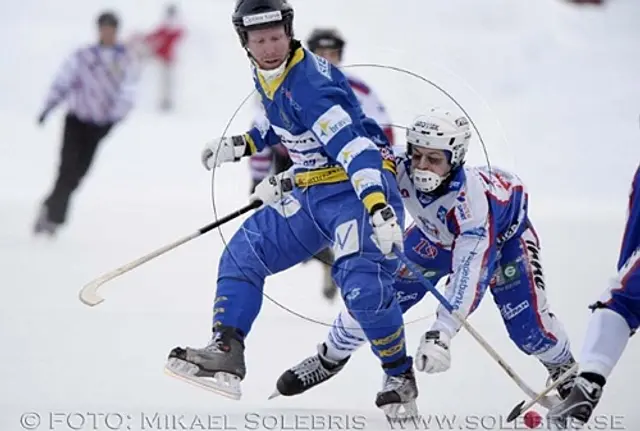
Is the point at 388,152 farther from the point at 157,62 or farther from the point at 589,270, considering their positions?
the point at 157,62

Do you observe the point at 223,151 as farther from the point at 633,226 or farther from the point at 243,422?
the point at 633,226

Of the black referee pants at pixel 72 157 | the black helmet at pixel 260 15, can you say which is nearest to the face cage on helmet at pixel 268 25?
the black helmet at pixel 260 15

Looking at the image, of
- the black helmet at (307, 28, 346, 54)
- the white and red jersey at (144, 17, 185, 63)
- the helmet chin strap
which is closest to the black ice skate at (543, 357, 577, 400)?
the helmet chin strap

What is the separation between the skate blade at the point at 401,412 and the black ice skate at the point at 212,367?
1.92ft

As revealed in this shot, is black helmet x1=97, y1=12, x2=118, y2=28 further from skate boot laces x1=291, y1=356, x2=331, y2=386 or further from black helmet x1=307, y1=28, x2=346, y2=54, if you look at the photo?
skate boot laces x1=291, y1=356, x2=331, y2=386

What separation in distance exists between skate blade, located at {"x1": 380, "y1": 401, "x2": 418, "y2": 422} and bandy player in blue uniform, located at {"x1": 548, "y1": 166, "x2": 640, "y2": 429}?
0.65m

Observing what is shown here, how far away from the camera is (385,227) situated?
477cm

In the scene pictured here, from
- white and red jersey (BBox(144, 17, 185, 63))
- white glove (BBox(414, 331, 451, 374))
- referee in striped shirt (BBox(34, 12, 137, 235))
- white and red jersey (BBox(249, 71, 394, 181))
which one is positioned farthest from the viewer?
white and red jersey (BBox(144, 17, 185, 63))

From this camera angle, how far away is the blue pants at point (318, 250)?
201 inches

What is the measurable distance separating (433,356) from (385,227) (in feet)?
1.46

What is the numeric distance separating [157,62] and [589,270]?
20.0 ft

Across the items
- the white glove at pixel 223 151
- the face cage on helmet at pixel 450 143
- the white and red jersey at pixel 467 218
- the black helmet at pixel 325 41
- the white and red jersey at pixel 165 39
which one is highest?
the black helmet at pixel 325 41

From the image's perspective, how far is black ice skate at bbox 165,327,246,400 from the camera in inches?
197

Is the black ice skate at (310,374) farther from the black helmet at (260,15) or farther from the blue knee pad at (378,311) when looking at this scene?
the black helmet at (260,15)
